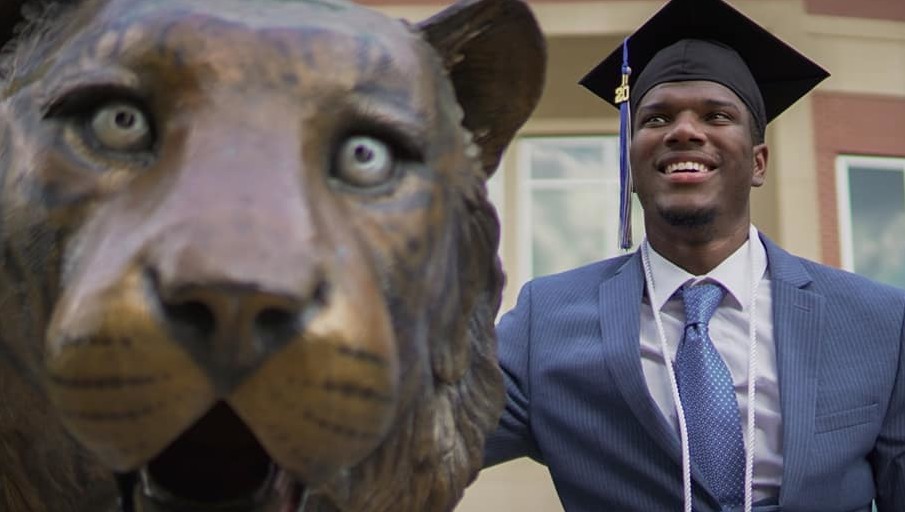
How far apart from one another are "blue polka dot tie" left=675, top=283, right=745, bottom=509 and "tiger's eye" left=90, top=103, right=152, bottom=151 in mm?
1405

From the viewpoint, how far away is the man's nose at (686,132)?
2289 mm

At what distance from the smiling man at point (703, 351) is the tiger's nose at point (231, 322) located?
133 centimetres

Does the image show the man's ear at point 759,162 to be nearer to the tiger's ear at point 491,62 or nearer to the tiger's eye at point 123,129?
the tiger's ear at point 491,62

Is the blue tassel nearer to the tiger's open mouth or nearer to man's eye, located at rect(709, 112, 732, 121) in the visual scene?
man's eye, located at rect(709, 112, 732, 121)

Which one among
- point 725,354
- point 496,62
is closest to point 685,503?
point 725,354

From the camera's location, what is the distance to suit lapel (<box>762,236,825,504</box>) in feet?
6.45

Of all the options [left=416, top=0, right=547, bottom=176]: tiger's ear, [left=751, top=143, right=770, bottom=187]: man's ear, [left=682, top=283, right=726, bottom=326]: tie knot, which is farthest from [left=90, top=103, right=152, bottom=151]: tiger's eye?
[left=751, top=143, right=770, bottom=187]: man's ear

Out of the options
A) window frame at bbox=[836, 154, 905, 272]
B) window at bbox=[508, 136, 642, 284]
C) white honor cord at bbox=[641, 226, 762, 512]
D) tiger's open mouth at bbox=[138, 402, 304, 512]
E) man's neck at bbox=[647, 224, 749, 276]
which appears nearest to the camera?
tiger's open mouth at bbox=[138, 402, 304, 512]

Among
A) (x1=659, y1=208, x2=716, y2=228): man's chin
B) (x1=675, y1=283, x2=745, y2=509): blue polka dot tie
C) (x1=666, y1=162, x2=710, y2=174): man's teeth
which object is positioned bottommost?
(x1=675, y1=283, x2=745, y2=509): blue polka dot tie

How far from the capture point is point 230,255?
73 centimetres

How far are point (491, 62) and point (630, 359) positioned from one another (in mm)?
1011

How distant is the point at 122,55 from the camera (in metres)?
0.87

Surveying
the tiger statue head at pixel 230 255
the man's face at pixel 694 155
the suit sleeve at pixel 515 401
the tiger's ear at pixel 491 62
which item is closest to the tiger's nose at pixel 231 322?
the tiger statue head at pixel 230 255

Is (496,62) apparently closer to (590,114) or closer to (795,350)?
(795,350)
